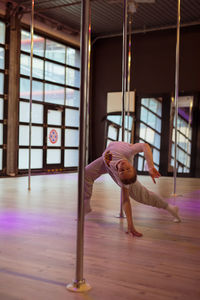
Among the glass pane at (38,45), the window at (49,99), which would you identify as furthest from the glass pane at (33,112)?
the glass pane at (38,45)

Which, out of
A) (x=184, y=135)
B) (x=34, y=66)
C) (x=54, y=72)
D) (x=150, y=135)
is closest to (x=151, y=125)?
(x=150, y=135)

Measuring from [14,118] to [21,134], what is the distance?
1.58 ft

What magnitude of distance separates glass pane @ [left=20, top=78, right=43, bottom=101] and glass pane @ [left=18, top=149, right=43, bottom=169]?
1346mm

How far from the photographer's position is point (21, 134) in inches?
364

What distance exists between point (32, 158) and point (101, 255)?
24.4 feet

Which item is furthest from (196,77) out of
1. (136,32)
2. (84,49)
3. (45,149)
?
(84,49)

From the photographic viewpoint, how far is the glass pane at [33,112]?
30.3 ft

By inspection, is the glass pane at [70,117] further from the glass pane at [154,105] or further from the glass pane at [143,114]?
the glass pane at [154,105]

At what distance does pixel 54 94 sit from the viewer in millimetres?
10266

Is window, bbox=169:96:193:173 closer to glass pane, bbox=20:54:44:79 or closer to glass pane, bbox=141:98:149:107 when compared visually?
glass pane, bbox=141:98:149:107

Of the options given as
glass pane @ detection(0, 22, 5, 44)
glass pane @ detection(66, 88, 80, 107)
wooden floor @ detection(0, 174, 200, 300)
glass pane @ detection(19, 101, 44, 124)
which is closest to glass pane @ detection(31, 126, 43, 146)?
glass pane @ detection(19, 101, 44, 124)

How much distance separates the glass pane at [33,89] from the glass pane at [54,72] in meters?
0.41

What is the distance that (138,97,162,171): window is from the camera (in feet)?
33.0

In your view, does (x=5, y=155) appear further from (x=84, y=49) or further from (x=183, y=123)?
(x=84, y=49)
